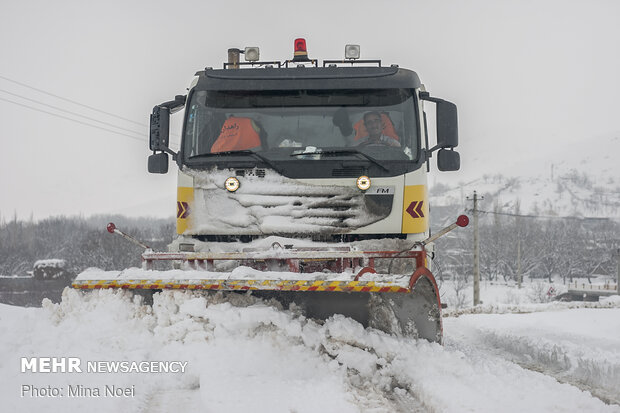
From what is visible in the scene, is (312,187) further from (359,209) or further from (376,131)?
(376,131)

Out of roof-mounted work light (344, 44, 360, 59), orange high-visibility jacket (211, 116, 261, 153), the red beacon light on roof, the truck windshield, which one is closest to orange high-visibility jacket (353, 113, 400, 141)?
the truck windshield

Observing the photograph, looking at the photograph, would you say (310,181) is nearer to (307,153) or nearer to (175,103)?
(307,153)

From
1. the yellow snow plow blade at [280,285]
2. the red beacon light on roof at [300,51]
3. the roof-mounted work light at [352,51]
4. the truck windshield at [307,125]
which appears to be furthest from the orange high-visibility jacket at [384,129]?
the yellow snow plow blade at [280,285]

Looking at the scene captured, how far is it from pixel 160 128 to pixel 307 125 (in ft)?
5.43

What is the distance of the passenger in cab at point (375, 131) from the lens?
6199 millimetres

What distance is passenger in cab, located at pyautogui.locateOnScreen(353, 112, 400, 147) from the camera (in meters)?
6.20

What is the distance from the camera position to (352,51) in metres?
7.47

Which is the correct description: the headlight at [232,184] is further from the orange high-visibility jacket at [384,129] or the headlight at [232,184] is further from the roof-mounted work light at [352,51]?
the roof-mounted work light at [352,51]

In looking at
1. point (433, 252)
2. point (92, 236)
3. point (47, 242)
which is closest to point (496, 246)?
point (92, 236)

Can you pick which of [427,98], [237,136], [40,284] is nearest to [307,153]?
[237,136]

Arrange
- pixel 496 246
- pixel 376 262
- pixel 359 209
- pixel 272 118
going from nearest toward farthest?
pixel 376 262 < pixel 359 209 < pixel 272 118 < pixel 496 246

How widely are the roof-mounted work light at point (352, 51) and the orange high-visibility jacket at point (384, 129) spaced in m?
1.40

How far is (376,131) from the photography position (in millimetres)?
6246

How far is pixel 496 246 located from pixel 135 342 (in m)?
83.7
